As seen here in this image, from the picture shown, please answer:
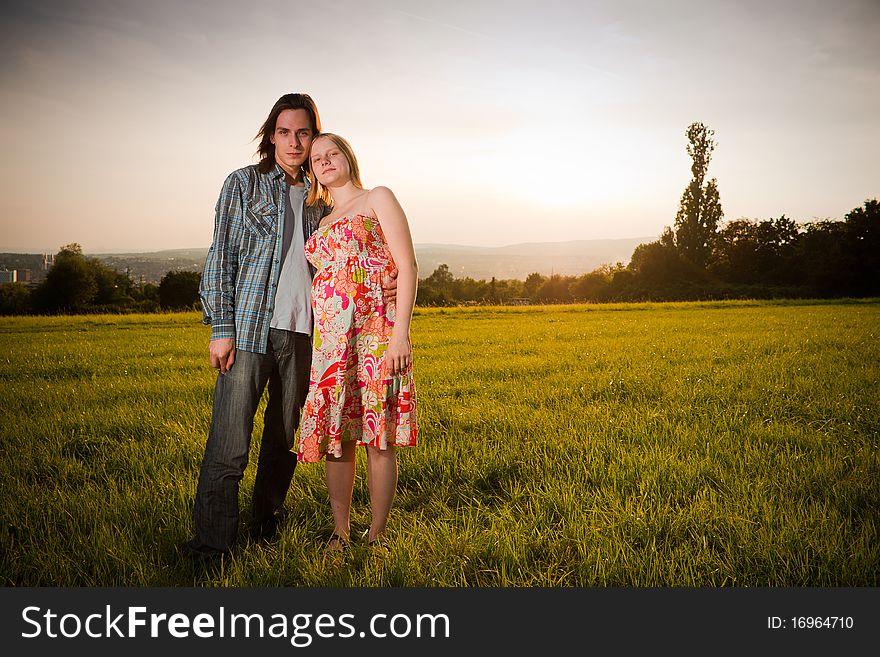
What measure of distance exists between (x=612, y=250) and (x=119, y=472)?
7370 cm

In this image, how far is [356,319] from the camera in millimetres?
3025

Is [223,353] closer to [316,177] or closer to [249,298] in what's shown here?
[249,298]

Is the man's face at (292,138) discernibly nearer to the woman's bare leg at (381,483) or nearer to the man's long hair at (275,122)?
the man's long hair at (275,122)

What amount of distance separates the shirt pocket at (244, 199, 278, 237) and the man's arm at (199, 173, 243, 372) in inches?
2.0

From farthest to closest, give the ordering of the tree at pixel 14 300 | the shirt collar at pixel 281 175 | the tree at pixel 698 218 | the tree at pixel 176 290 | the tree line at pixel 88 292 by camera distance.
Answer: the tree at pixel 698 218
the tree at pixel 176 290
the tree line at pixel 88 292
the tree at pixel 14 300
the shirt collar at pixel 281 175

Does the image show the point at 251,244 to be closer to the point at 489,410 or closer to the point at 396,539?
the point at 396,539

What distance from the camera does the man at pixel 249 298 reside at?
3.10 metres

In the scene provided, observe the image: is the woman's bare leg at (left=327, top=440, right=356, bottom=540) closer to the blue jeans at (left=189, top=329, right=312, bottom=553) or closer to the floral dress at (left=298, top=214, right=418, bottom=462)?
the floral dress at (left=298, top=214, right=418, bottom=462)

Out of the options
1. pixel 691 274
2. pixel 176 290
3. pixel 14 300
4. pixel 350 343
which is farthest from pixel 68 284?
pixel 691 274

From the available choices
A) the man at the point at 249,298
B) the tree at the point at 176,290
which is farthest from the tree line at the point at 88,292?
the man at the point at 249,298

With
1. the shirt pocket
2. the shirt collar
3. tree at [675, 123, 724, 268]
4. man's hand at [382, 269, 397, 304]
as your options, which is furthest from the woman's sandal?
tree at [675, 123, 724, 268]

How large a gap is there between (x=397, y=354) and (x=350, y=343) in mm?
265

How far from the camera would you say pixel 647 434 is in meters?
5.08

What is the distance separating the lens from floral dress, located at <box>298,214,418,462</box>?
3006mm
